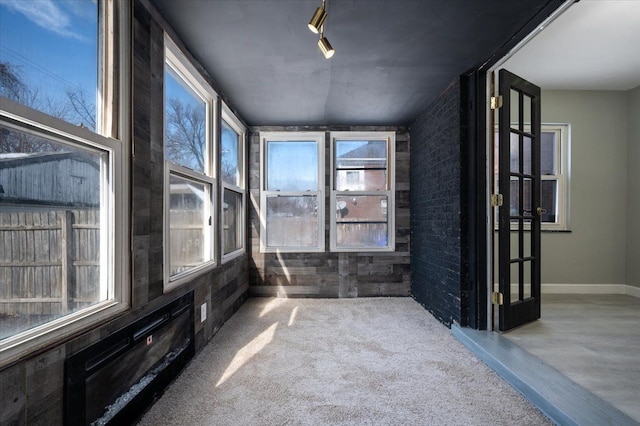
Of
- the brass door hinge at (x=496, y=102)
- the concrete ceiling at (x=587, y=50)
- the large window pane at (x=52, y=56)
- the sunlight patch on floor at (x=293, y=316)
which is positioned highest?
the concrete ceiling at (x=587, y=50)

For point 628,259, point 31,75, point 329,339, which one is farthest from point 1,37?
point 628,259

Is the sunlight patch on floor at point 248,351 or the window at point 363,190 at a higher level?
the window at point 363,190

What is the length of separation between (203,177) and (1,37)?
5.07ft

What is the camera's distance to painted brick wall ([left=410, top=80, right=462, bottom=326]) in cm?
286

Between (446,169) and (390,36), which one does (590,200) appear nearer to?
(446,169)

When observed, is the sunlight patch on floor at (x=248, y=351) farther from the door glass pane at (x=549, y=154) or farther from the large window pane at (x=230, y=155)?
the door glass pane at (x=549, y=154)

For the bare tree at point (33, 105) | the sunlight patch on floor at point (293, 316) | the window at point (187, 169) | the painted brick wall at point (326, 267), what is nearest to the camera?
the bare tree at point (33, 105)

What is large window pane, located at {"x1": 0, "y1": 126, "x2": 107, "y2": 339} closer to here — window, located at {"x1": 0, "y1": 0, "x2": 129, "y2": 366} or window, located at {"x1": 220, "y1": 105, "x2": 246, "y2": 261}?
window, located at {"x1": 0, "y1": 0, "x2": 129, "y2": 366}

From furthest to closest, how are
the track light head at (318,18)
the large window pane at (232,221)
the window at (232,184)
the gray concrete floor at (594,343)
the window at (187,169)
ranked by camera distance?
the large window pane at (232,221)
the window at (232,184)
the window at (187,169)
the gray concrete floor at (594,343)
the track light head at (318,18)

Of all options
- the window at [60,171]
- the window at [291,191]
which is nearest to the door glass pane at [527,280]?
the window at [291,191]

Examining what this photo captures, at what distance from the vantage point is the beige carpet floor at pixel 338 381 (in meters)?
1.66

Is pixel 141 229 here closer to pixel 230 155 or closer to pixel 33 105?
pixel 33 105

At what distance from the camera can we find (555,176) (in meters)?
3.98

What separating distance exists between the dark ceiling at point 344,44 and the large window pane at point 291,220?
4.42 ft
